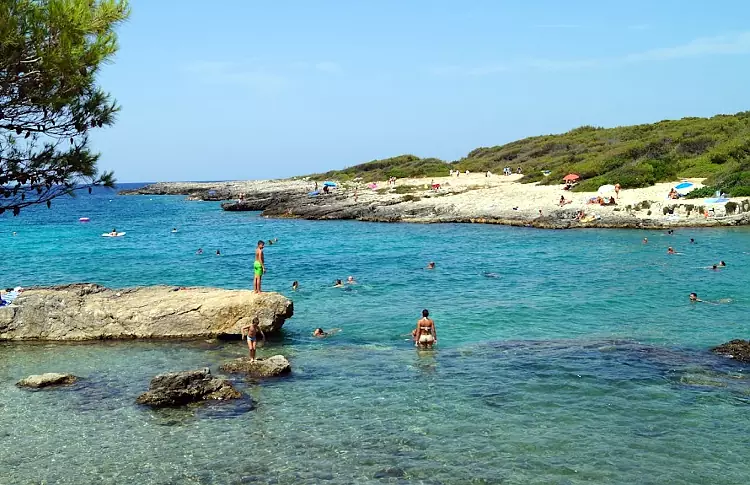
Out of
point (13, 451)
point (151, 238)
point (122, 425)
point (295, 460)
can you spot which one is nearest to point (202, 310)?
point (122, 425)

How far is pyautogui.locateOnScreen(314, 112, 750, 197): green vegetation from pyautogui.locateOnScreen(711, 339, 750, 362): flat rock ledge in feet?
116

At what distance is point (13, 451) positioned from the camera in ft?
40.9

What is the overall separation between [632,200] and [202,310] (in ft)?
136

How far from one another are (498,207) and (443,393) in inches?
1707

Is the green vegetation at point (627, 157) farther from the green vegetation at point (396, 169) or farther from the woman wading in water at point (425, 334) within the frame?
the woman wading in water at point (425, 334)

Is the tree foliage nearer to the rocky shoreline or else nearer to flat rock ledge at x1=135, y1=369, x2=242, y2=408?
flat rock ledge at x1=135, y1=369, x2=242, y2=408

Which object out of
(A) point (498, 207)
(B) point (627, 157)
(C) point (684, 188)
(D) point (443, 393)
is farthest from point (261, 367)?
(B) point (627, 157)

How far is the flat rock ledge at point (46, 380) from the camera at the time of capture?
1603 centimetres

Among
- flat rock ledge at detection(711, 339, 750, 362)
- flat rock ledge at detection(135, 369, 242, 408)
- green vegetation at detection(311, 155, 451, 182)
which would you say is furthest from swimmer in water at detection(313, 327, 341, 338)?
green vegetation at detection(311, 155, 451, 182)

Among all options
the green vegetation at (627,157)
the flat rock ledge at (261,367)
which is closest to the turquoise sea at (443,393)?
the flat rock ledge at (261,367)

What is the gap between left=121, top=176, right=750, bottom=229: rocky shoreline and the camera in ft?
152

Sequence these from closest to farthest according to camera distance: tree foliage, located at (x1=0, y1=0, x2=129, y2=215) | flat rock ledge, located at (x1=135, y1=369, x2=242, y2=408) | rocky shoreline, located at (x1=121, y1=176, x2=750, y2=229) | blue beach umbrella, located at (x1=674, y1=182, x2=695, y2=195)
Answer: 1. tree foliage, located at (x1=0, y1=0, x2=129, y2=215)
2. flat rock ledge, located at (x1=135, y1=369, x2=242, y2=408)
3. rocky shoreline, located at (x1=121, y1=176, x2=750, y2=229)
4. blue beach umbrella, located at (x1=674, y1=182, x2=695, y2=195)

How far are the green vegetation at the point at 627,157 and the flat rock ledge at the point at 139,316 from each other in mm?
41667

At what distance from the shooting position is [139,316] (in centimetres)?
2083
